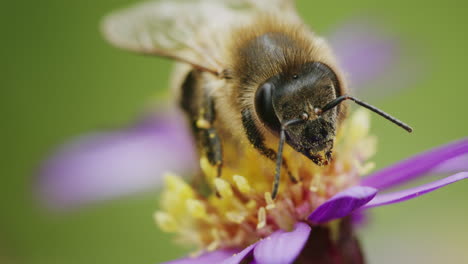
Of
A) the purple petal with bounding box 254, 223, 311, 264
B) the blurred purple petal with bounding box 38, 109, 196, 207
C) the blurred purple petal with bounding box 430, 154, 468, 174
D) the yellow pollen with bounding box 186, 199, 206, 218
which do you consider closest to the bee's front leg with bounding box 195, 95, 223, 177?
the yellow pollen with bounding box 186, 199, 206, 218

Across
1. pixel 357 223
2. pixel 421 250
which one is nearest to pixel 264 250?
pixel 357 223

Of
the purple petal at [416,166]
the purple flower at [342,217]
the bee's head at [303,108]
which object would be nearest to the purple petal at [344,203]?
the purple flower at [342,217]

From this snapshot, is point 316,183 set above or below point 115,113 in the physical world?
below

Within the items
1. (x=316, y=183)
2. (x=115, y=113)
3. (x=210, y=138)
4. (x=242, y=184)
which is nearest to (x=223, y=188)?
(x=242, y=184)

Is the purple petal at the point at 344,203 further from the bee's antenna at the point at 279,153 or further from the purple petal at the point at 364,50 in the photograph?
the purple petal at the point at 364,50

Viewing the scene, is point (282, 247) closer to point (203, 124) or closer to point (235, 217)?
point (235, 217)

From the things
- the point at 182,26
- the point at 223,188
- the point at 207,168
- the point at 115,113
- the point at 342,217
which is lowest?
the point at 342,217
